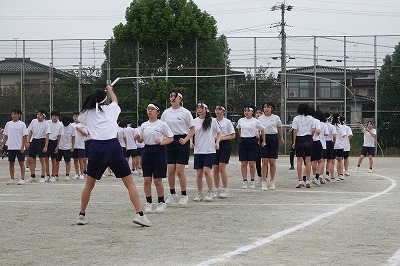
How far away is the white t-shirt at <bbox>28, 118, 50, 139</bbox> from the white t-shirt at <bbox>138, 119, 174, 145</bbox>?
9903 mm

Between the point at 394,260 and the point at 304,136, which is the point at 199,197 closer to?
the point at 304,136

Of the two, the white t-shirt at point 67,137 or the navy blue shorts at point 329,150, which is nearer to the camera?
the navy blue shorts at point 329,150

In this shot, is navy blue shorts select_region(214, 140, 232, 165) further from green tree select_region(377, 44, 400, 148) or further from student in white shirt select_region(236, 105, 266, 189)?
green tree select_region(377, 44, 400, 148)

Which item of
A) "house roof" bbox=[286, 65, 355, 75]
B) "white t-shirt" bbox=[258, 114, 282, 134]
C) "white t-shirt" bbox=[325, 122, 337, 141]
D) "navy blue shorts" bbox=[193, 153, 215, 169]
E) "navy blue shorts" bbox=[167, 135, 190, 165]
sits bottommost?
"navy blue shorts" bbox=[193, 153, 215, 169]

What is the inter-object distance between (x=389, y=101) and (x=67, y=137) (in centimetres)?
3833

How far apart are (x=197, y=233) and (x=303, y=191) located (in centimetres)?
862

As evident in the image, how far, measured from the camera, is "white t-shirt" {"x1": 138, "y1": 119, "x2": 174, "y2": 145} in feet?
45.3

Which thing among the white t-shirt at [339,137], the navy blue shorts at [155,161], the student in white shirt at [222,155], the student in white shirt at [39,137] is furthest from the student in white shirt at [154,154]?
the white t-shirt at [339,137]

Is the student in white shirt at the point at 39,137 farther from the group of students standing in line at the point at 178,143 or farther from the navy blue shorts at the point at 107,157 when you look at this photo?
the navy blue shorts at the point at 107,157

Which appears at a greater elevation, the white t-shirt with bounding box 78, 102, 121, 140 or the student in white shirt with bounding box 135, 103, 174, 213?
the white t-shirt with bounding box 78, 102, 121, 140

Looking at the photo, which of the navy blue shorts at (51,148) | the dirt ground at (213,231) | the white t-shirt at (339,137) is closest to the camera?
the dirt ground at (213,231)

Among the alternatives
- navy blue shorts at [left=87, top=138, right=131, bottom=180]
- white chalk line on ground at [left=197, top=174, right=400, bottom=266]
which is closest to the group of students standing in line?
navy blue shorts at [left=87, top=138, right=131, bottom=180]

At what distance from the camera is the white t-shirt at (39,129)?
2331 cm

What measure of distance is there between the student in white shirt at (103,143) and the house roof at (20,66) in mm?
47098
